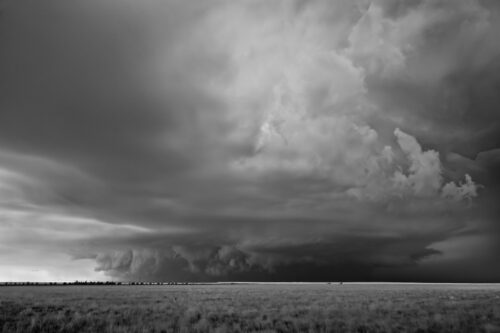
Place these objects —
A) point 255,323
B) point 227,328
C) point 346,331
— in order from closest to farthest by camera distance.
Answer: point 346,331 < point 227,328 < point 255,323

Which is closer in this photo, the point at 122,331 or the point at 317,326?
Result: the point at 122,331

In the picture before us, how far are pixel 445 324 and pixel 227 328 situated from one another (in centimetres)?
1125

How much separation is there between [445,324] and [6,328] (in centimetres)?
2212

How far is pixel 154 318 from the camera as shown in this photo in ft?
78.8

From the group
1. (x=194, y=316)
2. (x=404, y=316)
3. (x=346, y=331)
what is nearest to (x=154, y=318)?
(x=194, y=316)

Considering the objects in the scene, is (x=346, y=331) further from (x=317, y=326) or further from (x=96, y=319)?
(x=96, y=319)

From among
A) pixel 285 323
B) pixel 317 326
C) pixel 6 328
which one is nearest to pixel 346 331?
pixel 317 326

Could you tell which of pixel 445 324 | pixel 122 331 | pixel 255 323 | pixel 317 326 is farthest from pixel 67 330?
pixel 445 324

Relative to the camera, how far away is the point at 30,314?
25.7 metres

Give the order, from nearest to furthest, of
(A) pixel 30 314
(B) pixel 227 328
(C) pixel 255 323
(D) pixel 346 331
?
(D) pixel 346 331 → (B) pixel 227 328 → (C) pixel 255 323 → (A) pixel 30 314

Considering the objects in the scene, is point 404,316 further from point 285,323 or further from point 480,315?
point 285,323

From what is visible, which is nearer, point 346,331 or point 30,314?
point 346,331

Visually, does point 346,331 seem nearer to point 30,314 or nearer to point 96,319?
point 96,319

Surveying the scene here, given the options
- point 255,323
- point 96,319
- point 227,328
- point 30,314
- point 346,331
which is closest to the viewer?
point 346,331
